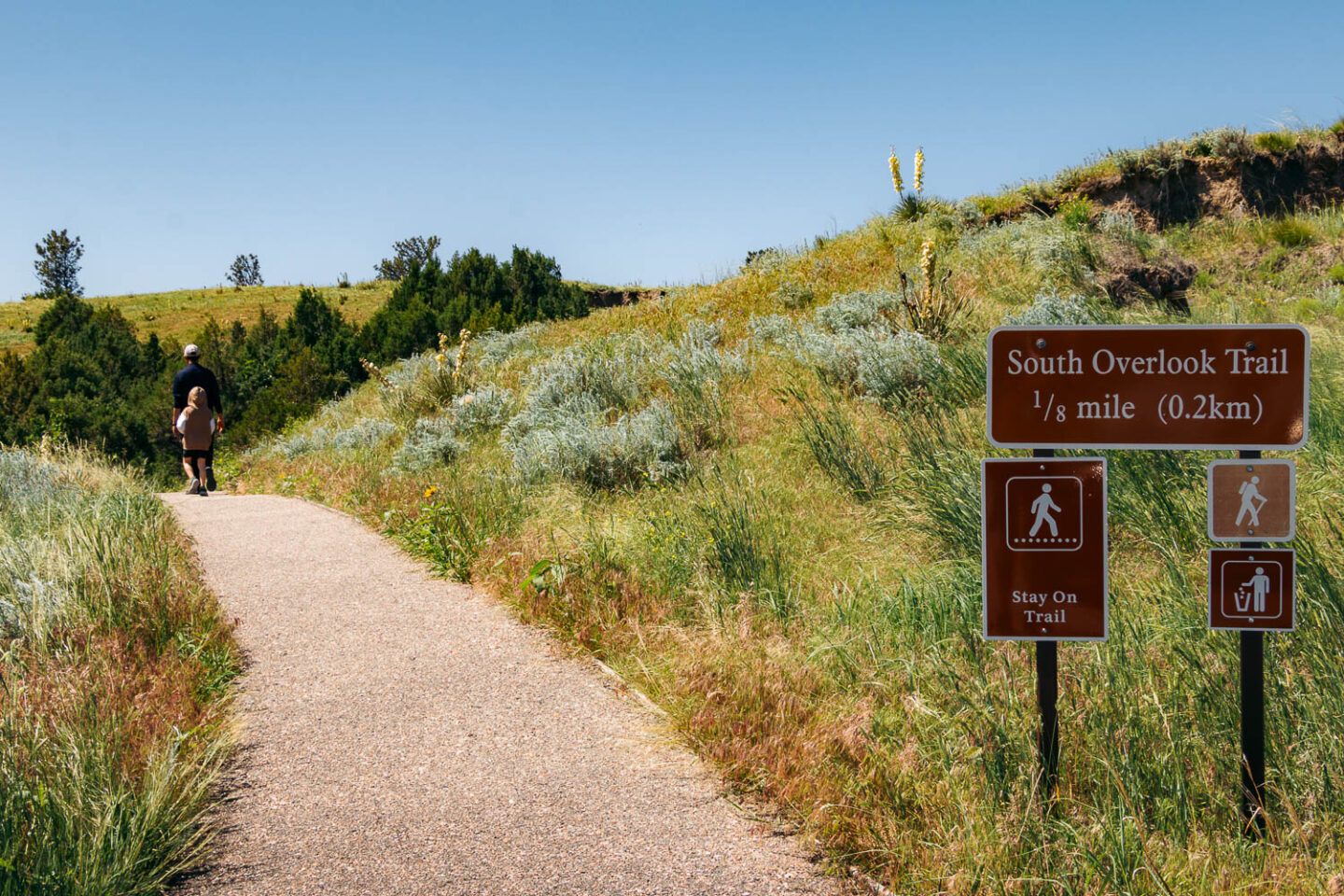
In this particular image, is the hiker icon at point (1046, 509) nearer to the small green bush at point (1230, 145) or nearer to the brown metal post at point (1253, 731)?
the brown metal post at point (1253, 731)

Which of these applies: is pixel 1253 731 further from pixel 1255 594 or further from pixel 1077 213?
pixel 1077 213

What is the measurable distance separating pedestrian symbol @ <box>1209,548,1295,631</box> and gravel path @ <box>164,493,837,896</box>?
1.48 m

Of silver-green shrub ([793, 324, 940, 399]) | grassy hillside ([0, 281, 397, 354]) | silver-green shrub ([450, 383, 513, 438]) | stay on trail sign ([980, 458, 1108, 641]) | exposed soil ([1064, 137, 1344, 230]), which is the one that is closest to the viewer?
stay on trail sign ([980, 458, 1108, 641])

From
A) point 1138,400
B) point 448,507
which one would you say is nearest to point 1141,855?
point 1138,400

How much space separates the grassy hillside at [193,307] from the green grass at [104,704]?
47.5 meters

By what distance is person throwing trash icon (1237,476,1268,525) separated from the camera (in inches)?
107

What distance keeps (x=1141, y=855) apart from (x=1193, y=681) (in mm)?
973

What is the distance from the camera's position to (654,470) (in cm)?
721

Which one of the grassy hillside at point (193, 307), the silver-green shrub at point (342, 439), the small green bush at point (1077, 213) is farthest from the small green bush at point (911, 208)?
the grassy hillside at point (193, 307)

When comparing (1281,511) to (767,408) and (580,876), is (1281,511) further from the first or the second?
(767,408)

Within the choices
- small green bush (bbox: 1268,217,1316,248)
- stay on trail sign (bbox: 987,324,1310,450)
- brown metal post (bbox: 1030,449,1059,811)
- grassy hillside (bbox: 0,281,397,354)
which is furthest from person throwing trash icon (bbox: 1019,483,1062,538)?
grassy hillside (bbox: 0,281,397,354)

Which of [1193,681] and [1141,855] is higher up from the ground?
[1193,681]

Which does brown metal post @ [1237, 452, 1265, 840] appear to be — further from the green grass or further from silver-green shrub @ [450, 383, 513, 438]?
silver-green shrub @ [450, 383, 513, 438]

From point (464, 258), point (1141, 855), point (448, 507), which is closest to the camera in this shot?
point (1141, 855)
